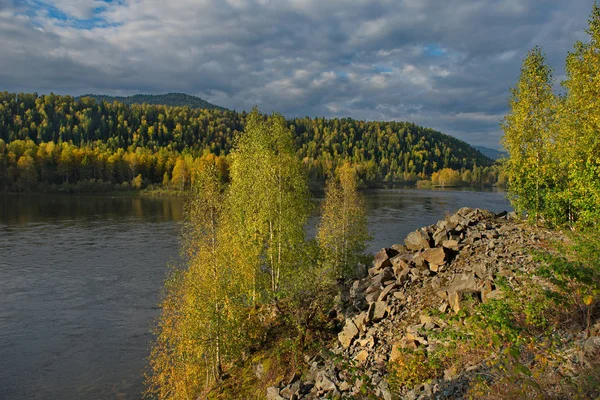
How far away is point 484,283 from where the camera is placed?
17953mm

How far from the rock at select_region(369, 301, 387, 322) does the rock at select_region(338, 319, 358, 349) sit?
3.20 feet

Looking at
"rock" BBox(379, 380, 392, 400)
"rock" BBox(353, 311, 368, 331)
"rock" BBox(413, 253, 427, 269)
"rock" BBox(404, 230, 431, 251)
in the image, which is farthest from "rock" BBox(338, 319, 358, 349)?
"rock" BBox(404, 230, 431, 251)

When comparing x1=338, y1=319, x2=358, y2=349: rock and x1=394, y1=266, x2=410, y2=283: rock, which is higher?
x1=394, y1=266, x2=410, y2=283: rock

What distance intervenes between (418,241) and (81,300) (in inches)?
1290

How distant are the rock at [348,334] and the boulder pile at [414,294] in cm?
5

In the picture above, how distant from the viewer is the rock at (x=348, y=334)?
2035 centimetres

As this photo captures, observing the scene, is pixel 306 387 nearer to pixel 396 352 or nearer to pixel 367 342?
pixel 367 342

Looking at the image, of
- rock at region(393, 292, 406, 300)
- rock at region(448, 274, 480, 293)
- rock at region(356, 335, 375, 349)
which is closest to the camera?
rock at region(448, 274, 480, 293)

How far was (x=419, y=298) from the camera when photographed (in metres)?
20.6

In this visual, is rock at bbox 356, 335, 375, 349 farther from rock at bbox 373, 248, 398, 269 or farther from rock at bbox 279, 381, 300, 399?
rock at bbox 373, 248, 398, 269

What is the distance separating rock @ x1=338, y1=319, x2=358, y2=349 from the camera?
2035cm

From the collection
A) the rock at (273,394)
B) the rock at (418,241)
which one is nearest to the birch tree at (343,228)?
the rock at (418,241)

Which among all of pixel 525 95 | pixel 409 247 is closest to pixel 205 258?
pixel 409 247

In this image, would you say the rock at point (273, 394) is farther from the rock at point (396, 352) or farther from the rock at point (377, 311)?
the rock at point (377, 311)
